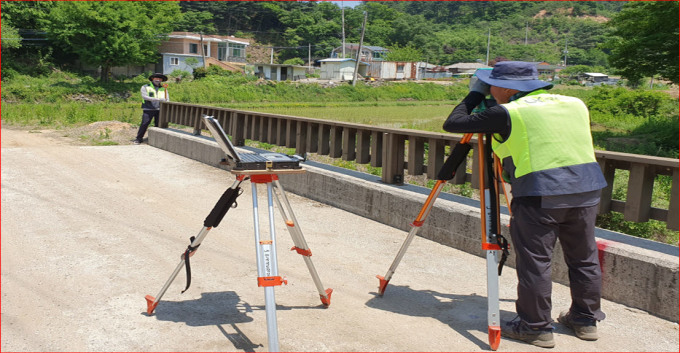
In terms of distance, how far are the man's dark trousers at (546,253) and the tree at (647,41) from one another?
2132cm

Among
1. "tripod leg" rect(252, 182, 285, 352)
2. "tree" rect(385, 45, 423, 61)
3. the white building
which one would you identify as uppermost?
"tree" rect(385, 45, 423, 61)

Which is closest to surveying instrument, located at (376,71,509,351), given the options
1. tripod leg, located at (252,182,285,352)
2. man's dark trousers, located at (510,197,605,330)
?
man's dark trousers, located at (510,197,605,330)

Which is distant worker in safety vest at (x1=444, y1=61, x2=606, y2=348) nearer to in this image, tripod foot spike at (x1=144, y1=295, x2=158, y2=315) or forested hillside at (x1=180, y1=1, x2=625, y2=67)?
tripod foot spike at (x1=144, y1=295, x2=158, y2=315)

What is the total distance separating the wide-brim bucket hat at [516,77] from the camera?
4312 millimetres

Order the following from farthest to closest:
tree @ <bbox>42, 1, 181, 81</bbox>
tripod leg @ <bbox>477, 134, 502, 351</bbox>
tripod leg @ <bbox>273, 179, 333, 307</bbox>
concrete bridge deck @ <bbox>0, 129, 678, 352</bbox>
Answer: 1. tree @ <bbox>42, 1, 181, 81</bbox>
2. tripod leg @ <bbox>273, 179, 333, 307</bbox>
3. concrete bridge deck @ <bbox>0, 129, 678, 352</bbox>
4. tripod leg @ <bbox>477, 134, 502, 351</bbox>

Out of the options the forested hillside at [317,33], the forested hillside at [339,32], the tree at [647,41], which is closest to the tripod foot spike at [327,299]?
the forested hillside at [317,33]

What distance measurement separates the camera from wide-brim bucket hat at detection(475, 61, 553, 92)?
431 cm

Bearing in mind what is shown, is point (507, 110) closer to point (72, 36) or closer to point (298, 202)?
point (298, 202)

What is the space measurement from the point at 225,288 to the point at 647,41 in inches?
900

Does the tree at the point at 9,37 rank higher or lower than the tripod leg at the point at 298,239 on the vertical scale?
higher

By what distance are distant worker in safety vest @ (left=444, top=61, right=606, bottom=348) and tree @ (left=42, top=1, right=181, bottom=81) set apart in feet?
180

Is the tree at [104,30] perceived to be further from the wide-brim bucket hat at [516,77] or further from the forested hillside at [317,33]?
the wide-brim bucket hat at [516,77]

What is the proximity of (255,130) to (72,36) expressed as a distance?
50198mm

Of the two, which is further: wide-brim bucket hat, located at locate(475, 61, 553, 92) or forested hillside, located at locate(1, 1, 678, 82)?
forested hillside, located at locate(1, 1, 678, 82)
